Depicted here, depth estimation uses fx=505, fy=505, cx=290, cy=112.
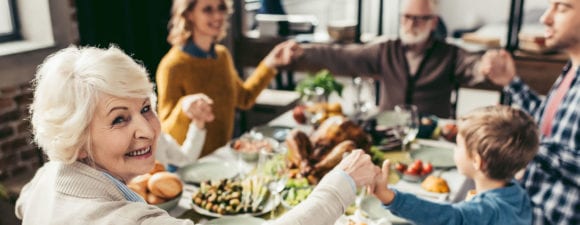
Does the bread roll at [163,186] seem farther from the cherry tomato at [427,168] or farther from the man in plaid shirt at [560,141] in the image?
the man in plaid shirt at [560,141]

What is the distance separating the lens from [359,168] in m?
1.22

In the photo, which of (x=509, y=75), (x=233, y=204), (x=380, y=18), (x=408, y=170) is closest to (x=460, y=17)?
(x=380, y=18)

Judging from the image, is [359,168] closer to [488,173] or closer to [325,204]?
[325,204]

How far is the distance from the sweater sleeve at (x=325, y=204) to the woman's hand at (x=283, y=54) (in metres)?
1.54

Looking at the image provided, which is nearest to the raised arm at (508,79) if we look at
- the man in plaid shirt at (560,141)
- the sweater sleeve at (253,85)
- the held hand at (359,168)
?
the man in plaid shirt at (560,141)

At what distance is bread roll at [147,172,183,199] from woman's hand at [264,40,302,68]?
4.19ft

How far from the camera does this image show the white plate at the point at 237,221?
142 cm

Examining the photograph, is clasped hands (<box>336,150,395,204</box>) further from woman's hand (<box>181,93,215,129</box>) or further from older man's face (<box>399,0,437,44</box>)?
older man's face (<box>399,0,437,44</box>)

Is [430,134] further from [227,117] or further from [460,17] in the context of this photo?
[460,17]

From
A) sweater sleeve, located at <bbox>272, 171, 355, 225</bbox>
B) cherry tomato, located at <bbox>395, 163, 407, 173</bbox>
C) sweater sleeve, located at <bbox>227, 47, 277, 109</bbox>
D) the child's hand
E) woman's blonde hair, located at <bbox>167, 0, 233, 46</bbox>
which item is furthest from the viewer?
sweater sleeve, located at <bbox>227, 47, 277, 109</bbox>

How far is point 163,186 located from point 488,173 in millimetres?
957

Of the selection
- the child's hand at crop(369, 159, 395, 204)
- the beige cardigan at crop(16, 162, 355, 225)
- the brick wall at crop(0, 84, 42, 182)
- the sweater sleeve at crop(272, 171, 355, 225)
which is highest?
the beige cardigan at crop(16, 162, 355, 225)

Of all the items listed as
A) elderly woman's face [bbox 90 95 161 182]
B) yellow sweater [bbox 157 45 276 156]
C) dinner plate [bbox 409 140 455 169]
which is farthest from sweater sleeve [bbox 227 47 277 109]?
elderly woman's face [bbox 90 95 161 182]

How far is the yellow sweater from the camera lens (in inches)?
90.4
